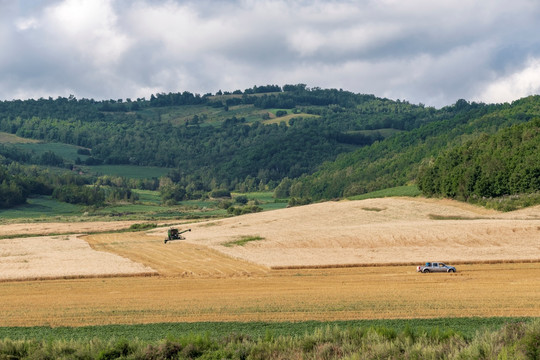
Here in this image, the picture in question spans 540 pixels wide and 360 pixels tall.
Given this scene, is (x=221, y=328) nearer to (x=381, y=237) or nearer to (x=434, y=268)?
(x=434, y=268)

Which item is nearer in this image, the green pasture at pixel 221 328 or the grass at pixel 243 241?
the green pasture at pixel 221 328

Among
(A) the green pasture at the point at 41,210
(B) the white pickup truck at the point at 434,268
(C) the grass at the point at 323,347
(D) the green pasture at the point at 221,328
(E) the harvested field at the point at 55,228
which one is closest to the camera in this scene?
(C) the grass at the point at 323,347

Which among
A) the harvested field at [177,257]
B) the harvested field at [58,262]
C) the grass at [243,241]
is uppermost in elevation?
the grass at [243,241]

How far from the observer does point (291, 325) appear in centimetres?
3041

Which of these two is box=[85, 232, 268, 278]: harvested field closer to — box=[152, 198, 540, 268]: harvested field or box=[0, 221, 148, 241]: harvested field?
box=[152, 198, 540, 268]: harvested field

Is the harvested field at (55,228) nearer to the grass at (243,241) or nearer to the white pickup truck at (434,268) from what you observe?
the grass at (243,241)

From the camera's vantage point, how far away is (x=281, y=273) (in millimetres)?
50969

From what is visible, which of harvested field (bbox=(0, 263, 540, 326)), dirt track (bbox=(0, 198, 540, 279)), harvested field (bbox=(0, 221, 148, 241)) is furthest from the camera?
harvested field (bbox=(0, 221, 148, 241))

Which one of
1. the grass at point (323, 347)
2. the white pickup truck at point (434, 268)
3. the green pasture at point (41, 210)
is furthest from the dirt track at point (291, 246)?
the green pasture at point (41, 210)

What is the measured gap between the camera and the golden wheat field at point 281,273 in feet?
114

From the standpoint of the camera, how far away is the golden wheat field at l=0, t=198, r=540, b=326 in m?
34.8

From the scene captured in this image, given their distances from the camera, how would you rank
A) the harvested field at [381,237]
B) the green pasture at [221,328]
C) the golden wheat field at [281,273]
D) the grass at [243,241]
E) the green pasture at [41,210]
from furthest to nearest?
the green pasture at [41,210]
the grass at [243,241]
the harvested field at [381,237]
the golden wheat field at [281,273]
the green pasture at [221,328]

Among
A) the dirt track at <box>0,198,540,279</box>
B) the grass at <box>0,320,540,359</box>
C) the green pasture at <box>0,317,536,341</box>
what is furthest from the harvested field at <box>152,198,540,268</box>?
the grass at <box>0,320,540,359</box>

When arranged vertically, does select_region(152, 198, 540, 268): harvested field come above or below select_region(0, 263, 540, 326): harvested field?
above
